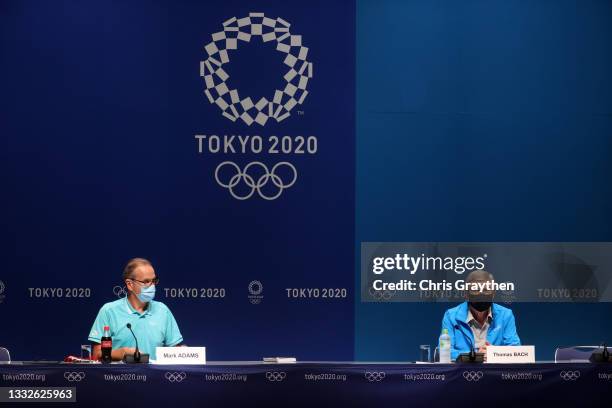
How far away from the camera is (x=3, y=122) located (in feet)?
20.8

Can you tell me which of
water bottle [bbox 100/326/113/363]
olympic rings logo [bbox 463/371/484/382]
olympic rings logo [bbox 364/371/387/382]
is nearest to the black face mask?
olympic rings logo [bbox 463/371/484/382]

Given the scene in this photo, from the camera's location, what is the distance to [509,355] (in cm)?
464

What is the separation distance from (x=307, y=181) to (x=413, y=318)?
124 centimetres

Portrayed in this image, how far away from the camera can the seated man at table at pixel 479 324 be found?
18.3 ft

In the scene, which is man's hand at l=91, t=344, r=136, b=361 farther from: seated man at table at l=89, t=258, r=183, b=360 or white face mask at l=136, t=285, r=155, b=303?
white face mask at l=136, t=285, r=155, b=303

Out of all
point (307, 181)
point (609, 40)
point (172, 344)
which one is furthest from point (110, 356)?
point (609, 40)

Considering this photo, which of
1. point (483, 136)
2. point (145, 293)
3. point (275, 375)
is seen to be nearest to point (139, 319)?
point (145, 293)

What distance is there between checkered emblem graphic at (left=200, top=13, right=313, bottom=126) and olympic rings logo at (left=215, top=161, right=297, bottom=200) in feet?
1.04

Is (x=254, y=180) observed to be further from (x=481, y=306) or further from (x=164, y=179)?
(x=481, y=306)

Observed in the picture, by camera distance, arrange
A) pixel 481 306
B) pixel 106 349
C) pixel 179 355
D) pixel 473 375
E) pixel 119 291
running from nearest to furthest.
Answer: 1. pixel 473 375
2. pixel 179 355
3. pixel 106 349
4. pixel 481 306
5. pixel 119 291

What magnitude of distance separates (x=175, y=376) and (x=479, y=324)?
2144mm

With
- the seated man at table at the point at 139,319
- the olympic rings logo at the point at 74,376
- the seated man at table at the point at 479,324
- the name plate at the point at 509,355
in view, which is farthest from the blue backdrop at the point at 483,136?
the olympic rings logo at the point at 74,376

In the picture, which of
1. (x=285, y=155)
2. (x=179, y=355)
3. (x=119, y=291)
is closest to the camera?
(x=179, y=355)

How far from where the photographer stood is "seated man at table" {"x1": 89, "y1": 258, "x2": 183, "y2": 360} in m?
5.33
